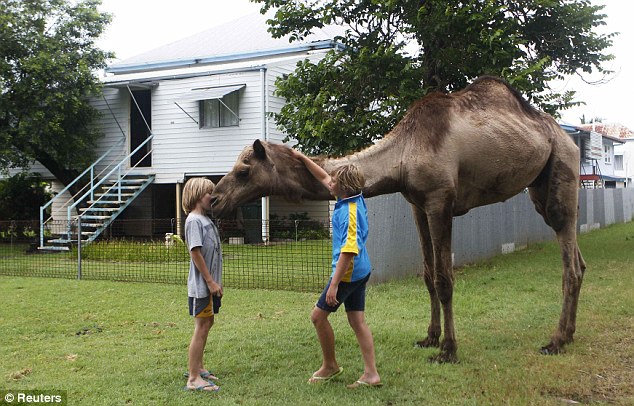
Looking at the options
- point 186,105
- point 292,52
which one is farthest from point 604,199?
point 186,105

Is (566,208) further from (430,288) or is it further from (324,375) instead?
(324,375)

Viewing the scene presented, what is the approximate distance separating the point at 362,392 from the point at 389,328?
93.2 inches

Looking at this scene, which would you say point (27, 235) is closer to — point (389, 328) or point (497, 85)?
point (389, 328)

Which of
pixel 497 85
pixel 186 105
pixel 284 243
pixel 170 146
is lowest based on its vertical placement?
pixel 284 243

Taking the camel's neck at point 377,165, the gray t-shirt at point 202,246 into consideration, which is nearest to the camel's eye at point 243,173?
the gray t-shirt at point 202,246

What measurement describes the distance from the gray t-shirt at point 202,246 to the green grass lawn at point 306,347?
854mm

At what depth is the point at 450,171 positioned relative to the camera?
586cm

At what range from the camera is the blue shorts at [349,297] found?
5.11 m

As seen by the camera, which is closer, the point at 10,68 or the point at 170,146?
the point at 10,68

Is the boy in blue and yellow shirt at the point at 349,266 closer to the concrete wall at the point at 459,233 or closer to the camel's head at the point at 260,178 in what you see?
the camel's head at the point at 260,178

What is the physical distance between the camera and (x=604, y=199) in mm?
27422

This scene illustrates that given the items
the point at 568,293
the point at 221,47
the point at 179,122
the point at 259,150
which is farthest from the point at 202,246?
the point at 221,47

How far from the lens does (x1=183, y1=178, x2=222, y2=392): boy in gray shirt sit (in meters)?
5.28

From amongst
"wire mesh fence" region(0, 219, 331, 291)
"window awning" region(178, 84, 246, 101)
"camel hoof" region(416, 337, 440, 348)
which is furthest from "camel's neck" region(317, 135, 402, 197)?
"window awning" region(178, 84, 246, 101)
